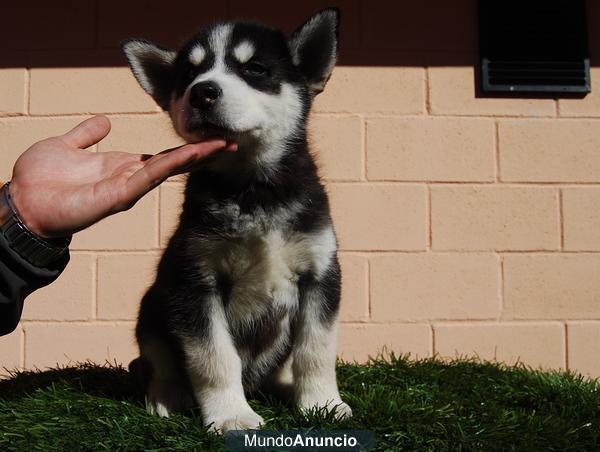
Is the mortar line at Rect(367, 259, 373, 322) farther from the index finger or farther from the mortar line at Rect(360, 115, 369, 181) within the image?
the index finger

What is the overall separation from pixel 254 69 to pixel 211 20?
5.09 ft

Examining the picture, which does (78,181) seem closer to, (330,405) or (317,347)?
(317,347)

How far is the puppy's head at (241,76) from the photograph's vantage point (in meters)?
2.14

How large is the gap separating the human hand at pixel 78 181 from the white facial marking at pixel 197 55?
411 mm

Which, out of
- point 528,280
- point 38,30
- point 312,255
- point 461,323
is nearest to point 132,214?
point 38,30

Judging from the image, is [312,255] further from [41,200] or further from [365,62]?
[365,62]

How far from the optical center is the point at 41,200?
2016 millimetres

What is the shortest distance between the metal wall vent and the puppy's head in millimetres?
1612

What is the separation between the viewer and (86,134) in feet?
7.45

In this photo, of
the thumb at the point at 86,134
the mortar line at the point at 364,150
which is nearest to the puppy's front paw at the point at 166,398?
the thumb at the point at 86,134

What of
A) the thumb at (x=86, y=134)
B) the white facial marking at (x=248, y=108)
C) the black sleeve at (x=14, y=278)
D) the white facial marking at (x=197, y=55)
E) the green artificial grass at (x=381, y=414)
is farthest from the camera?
the white facial marking at (x=197, y=55)

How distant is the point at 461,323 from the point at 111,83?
95.9 inches

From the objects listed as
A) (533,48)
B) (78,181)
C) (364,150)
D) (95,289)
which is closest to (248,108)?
(78,181)

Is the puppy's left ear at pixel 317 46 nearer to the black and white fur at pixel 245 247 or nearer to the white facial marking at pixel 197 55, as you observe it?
the black and white fur at pixel 245 247
